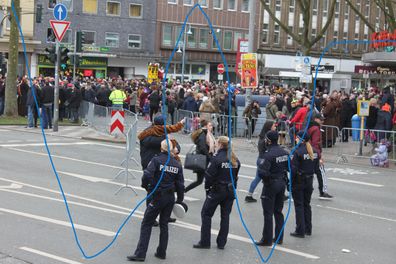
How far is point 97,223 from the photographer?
1086cm

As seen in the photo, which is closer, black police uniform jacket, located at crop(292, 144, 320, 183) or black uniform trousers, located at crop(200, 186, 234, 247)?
black uniform trousers, located at crop(200, 186, 234, 247)

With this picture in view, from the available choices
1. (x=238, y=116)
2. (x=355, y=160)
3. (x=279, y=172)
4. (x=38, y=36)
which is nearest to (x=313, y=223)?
(x=279, y=172)

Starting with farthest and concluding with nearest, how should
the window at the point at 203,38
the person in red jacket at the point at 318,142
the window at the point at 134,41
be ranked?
the window at the point at 203,38, the window at the point at 134,41, the person in red jacket at the point at 318,142

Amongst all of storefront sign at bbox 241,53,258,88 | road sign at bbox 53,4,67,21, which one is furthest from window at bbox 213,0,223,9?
road sign at bbox 53,4,67,21

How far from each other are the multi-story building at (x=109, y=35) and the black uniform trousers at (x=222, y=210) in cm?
4721

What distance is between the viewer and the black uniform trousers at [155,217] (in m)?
8.75

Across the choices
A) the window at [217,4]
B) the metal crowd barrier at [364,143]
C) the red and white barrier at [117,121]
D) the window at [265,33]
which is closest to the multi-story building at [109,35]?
the window at [217,4]

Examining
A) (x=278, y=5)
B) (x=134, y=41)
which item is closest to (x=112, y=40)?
(x=134, y=41)

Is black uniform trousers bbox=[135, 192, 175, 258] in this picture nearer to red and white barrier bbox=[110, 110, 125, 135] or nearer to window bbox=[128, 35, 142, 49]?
red and white barrier bbox=[110, 110, 125, 135]

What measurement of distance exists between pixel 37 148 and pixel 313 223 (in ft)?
36.3

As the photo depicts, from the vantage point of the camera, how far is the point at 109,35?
59500 millimetres

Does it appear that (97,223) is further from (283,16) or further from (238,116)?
(283,16)

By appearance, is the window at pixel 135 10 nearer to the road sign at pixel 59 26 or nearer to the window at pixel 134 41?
the window at pixel 134 41

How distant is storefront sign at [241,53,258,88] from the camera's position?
24.3 meters
